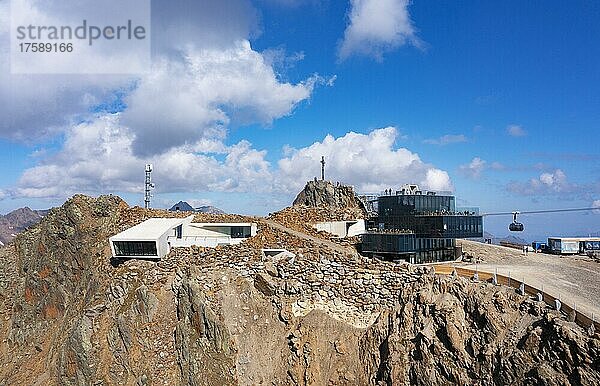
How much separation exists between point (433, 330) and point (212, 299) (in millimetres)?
18959

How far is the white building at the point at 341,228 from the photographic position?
52.0m

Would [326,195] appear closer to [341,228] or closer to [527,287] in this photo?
[341,228]

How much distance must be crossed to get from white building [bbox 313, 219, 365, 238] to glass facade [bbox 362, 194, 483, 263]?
3.22m

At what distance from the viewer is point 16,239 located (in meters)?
57.5

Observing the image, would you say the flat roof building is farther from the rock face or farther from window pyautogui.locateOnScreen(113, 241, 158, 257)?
window pyautogui.locateOnScreen(113, 241, 158, 257)

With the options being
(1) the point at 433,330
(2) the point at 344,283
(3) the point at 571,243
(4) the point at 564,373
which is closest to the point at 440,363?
(1) the point at 433,330

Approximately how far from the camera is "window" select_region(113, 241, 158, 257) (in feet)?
146

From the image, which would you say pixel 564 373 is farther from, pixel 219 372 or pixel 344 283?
pixel 219 372

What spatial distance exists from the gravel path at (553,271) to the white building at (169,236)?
2476 cm

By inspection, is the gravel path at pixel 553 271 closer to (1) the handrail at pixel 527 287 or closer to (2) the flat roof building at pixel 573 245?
(1) the handrail at pixel 527 287

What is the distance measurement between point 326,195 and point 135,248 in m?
32.1

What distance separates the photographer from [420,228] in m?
44.5

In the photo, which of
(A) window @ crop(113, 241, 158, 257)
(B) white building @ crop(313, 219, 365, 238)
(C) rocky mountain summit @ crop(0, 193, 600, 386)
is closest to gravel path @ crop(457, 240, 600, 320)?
(C) rocky mountain summit @ crop(0, 193, 600, 386)

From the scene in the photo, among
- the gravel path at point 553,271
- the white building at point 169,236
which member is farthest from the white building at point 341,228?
the gravel path at point 553,271
